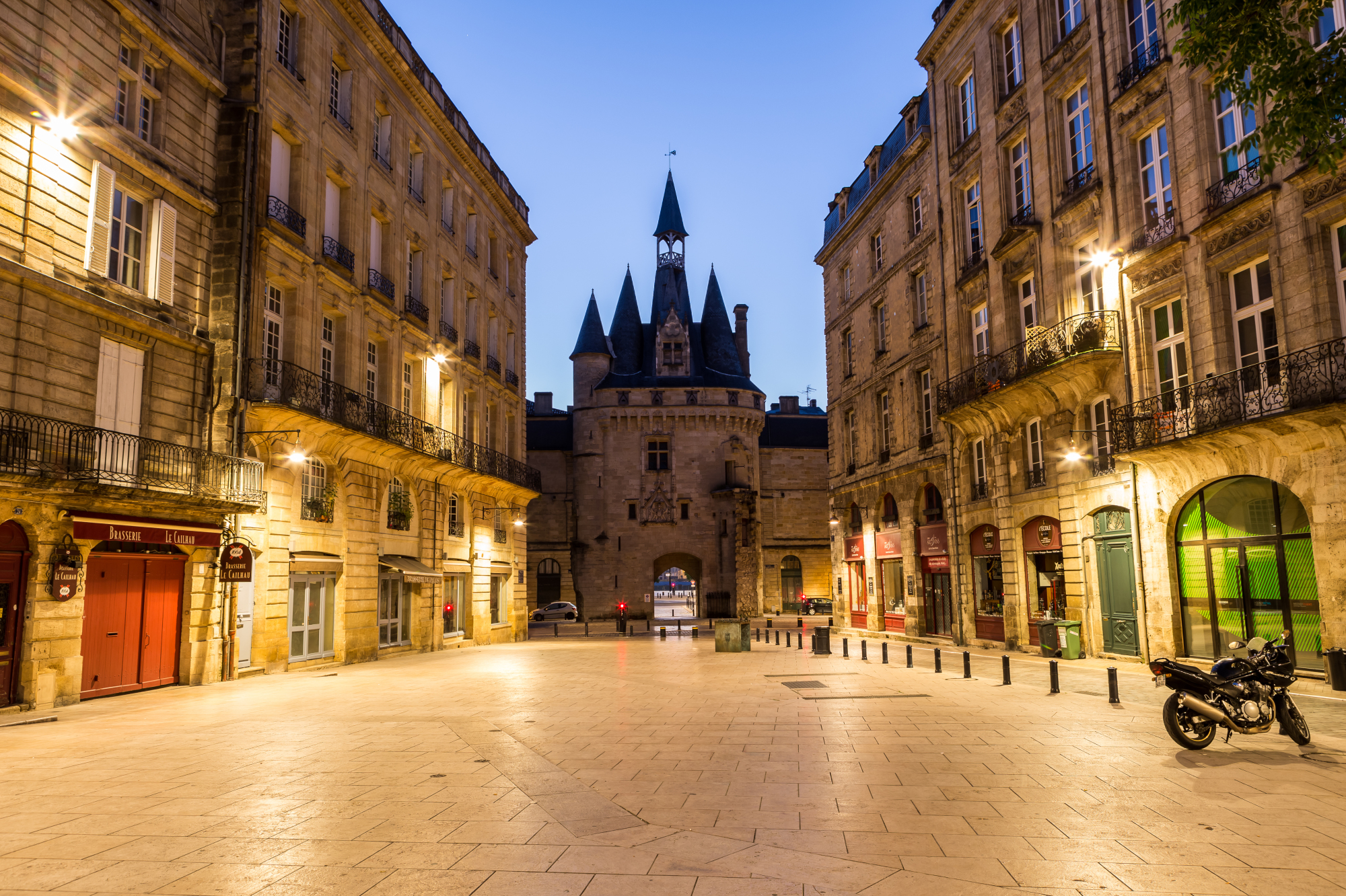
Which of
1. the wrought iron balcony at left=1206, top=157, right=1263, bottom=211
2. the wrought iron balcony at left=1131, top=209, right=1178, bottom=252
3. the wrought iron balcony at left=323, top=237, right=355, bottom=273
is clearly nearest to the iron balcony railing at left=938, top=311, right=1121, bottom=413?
the wrought iron balcony at left=1131, top=209, right=1178, bottom=252

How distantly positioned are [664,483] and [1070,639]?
33.9 metres

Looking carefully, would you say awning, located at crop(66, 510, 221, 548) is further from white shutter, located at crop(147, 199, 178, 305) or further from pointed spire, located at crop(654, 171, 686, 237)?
pointed spire, located at crop(654, 171, 686, 237)

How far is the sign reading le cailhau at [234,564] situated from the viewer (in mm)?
16266

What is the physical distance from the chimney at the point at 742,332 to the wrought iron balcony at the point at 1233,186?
4372 cm

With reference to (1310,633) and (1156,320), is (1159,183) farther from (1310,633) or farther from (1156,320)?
(1310,633)

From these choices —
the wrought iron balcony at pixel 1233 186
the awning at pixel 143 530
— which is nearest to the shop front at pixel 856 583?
the wrought iron balcony at pixel 1233 186

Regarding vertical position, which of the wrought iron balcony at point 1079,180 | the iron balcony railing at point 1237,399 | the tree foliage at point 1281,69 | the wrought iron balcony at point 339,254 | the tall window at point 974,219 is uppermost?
the tall window at point 974,219

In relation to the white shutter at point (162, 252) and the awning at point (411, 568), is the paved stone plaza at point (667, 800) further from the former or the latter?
the awning at point (411, 568)

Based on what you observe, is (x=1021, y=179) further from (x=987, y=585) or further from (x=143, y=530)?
(x=143, y=530)

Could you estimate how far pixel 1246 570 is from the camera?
14820 mm

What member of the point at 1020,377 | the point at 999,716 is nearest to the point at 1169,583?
the point at 1020,377

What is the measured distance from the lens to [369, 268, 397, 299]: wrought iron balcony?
23078mm

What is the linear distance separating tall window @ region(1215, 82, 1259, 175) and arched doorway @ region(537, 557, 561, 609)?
42.9m

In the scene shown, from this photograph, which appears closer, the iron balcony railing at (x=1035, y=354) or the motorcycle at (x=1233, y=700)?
the motorcycle at (x=1233, y=700)
